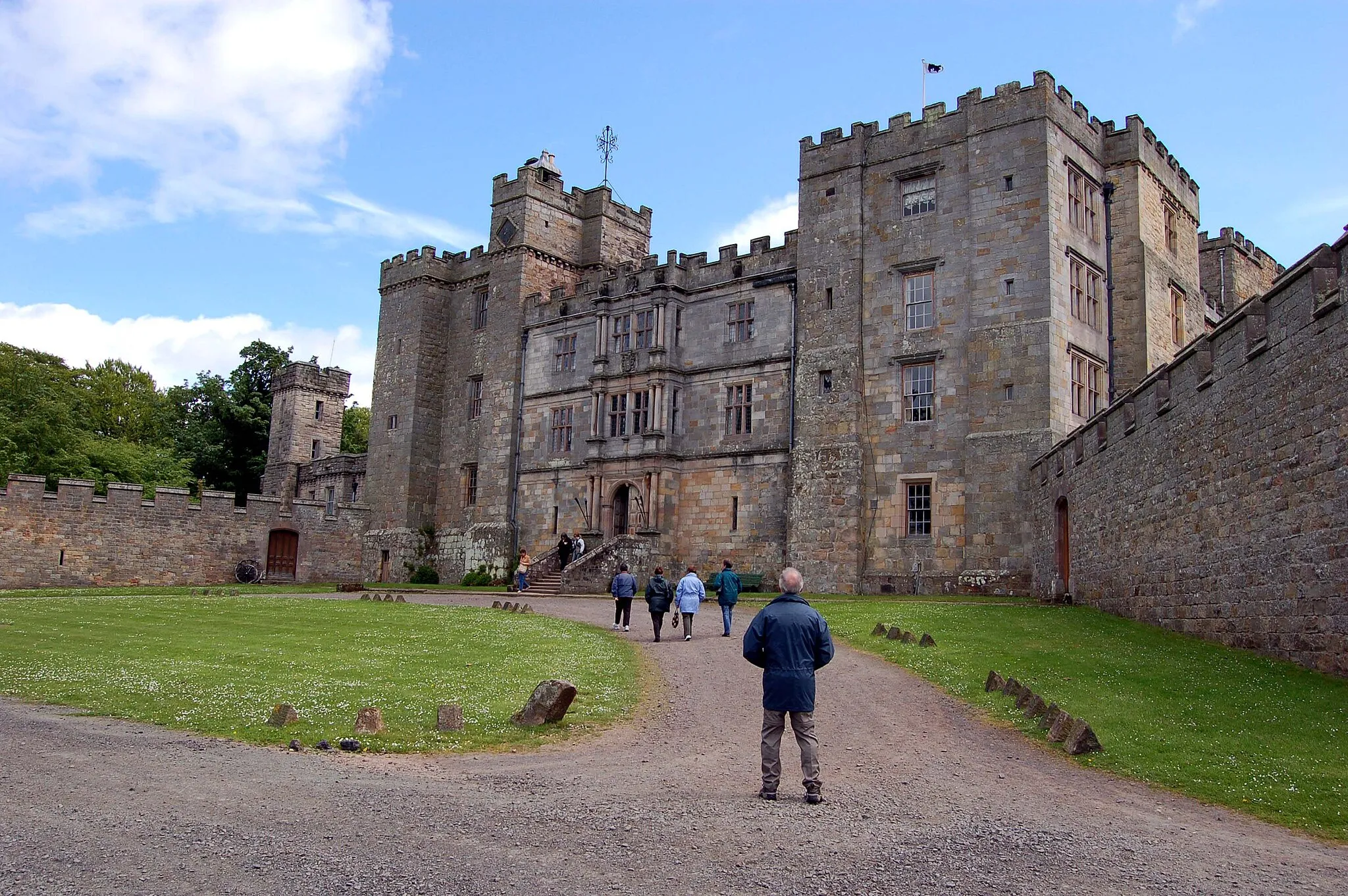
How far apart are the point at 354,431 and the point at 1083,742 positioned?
248 feet

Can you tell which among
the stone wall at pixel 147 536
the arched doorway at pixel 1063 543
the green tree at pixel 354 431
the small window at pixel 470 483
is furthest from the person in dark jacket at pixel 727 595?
the green tree at pixel 354 431

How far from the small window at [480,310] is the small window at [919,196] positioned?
22125 millimetres

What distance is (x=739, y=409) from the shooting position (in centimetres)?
3969

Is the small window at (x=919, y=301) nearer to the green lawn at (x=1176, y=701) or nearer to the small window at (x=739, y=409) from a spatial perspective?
the small window at (x=739, y=409)

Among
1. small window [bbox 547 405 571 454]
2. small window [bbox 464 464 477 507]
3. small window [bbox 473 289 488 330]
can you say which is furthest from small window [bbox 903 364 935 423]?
small window [bbox 473 289 488 330]

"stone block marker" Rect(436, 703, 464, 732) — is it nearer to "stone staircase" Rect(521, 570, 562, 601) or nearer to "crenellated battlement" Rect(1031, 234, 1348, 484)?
"crenellated battlement" Rect(1031, 234, 1348, 484)

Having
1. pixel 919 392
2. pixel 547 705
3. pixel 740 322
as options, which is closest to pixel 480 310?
pixel 740 322

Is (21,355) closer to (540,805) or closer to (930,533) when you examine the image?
(930,533)

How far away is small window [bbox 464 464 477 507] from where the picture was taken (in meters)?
49.5

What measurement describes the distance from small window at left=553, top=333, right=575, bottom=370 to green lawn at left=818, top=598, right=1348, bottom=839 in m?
25.8

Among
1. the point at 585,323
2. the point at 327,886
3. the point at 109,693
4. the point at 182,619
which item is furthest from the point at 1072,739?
the point at 585,323

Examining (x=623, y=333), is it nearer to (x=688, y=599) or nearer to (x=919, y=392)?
(x=919, y=392)

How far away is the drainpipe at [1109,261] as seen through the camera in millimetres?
35438

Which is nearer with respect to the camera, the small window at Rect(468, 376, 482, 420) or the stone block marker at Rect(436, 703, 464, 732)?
the stone block marker at Rect(436, 703, 464, 732)
